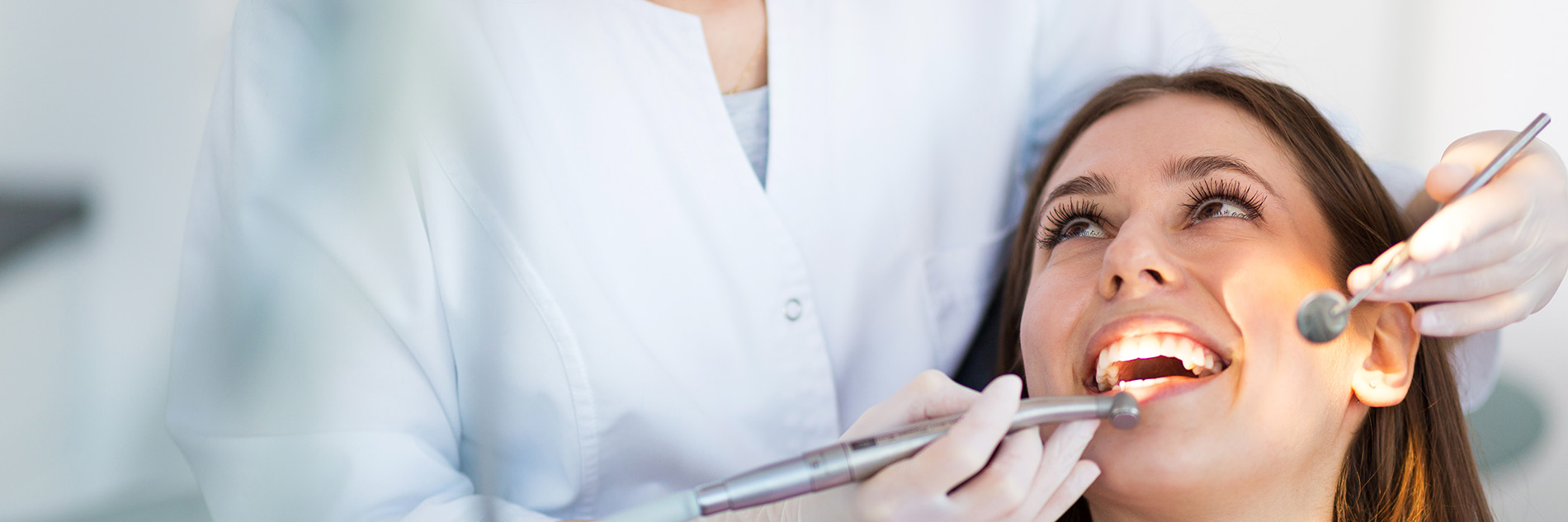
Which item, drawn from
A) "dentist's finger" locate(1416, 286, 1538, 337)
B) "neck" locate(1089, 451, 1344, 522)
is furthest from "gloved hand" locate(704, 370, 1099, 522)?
"dentist's finger" locate(1416, 286, 1538, 337)

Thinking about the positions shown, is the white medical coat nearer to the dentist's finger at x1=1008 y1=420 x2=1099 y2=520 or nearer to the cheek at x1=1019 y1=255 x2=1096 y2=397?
the cheek at x1=1019 y1=255 x2=1096 y2=397

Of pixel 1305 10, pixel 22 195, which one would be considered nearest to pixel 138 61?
pixel 22 195

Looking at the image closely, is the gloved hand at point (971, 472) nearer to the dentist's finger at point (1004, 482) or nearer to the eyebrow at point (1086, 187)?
the dentist's finger at point (1004, 482)

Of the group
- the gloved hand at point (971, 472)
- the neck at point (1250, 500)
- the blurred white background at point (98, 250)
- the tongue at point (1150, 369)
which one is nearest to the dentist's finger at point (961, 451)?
the gloved hand at point (971, 472)

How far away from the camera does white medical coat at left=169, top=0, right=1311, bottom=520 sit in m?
0.71

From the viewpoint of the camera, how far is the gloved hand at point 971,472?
732 millimetres

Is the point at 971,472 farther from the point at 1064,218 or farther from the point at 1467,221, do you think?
the point at 1467,221

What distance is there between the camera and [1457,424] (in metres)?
1.04

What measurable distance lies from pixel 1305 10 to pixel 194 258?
1.60 m

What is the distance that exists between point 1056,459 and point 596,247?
0.53 metres

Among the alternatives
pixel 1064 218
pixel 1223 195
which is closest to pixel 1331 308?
pixel 1223 195

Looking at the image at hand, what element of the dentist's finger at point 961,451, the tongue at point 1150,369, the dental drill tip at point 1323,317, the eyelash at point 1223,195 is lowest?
the tongue at point 1150,369

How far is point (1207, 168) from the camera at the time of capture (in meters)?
0.95

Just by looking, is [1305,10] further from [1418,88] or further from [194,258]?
[194,258]
